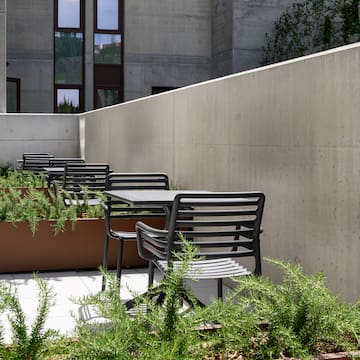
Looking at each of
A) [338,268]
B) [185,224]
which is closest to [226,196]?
[185,224]

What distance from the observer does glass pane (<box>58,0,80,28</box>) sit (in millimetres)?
20750

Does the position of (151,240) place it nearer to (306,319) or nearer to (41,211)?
(306,319)

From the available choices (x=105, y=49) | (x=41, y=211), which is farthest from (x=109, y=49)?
(x=41, y=211)

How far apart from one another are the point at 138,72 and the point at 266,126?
16.5 metres

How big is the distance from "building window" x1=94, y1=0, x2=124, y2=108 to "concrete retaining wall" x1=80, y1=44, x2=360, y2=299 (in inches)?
569

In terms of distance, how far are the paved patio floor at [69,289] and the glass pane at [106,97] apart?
50.1ft

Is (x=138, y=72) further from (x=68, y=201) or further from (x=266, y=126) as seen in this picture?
(x=266, y=126)

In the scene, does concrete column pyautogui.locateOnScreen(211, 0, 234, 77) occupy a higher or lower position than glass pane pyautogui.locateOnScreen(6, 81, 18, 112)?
higher

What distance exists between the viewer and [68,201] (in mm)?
6816

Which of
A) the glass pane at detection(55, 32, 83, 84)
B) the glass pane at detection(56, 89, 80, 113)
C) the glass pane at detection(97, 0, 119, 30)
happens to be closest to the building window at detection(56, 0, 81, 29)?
the glass pane at detection(55, 32, 83, 84)

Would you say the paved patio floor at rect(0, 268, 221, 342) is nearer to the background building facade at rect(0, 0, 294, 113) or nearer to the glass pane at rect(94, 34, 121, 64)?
the background building facade at rect(0, 0, 294, 113)

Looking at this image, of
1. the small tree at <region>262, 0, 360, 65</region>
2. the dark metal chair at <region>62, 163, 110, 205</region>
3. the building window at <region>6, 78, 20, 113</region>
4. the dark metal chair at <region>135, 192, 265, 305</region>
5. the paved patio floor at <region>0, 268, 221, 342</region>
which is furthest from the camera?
the building window at <region>6, 78, 20, 113</region>

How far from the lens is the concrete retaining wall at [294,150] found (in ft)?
12.4

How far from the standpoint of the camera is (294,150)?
14.4 ft
